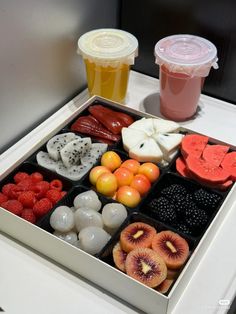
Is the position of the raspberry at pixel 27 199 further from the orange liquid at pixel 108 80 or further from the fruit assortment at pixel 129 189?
the orange liquid at pixel 108 80

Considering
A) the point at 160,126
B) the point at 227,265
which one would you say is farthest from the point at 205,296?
the point at 160,126

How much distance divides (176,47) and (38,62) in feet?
1.01

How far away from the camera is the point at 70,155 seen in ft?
2.96

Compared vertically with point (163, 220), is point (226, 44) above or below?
above

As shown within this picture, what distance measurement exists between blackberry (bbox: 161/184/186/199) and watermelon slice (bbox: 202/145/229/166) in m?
0.09

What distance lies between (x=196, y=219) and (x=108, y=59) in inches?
16.3

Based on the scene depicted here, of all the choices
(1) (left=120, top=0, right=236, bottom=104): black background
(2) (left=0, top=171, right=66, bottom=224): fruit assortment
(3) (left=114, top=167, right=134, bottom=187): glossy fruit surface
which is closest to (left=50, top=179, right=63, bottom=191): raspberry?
(2) (left=0, top=171, right=66, bottom=224): fruit assortment

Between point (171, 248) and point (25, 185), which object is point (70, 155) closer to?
point (25, 185)

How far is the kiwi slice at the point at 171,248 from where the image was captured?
725 mm

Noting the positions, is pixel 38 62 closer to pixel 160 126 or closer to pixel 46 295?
pixel 160 126

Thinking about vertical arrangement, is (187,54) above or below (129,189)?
above

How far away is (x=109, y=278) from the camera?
0.70m

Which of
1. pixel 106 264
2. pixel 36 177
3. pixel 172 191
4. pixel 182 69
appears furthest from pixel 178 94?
pixel 106 264

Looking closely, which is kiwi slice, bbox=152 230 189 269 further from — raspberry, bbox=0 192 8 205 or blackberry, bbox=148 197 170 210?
raspberry, bbox=0 192 8 205
